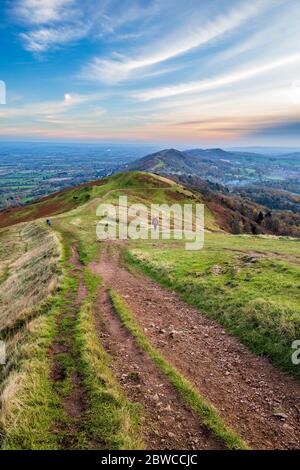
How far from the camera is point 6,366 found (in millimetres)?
12758

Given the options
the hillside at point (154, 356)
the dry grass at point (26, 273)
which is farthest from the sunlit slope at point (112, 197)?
the hillside at point (154, 356)

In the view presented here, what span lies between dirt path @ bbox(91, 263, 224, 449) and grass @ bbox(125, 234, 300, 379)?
464 centimetres

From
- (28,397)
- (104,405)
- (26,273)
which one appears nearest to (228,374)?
(104,405)

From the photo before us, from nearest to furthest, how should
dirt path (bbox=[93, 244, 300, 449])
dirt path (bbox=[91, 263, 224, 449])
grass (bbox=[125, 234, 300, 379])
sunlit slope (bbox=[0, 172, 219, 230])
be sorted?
1. dirt path (bbox=[91, 263, 224, 449])
2. dirt path (bbox=[93, 244, 300, 449])
3. grass (bbox=[125, 234, 300, 379])
4. sunlit slope (bbox=[0, 172, 219, 230])

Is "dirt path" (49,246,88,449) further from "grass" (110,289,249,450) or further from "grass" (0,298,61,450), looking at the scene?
"grass" (110,289,249,450)

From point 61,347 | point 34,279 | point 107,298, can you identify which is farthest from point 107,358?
point 34,279

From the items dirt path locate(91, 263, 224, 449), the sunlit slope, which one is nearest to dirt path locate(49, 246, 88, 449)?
dirt path locate(91, 263, 224, 449)

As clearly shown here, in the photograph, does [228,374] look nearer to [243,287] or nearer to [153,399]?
[153,399]

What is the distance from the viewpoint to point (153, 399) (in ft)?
34.0

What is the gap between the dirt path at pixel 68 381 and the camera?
886 cm

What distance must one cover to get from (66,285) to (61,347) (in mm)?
8558

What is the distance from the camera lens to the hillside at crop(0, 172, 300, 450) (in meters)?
9.12

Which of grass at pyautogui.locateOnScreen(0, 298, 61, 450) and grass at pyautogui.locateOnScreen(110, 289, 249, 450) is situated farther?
grass at pyautogui.locateOnScreen(110, 289, 249, 450)

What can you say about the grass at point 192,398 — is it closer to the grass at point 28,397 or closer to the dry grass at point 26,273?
the grass at point 28,397
